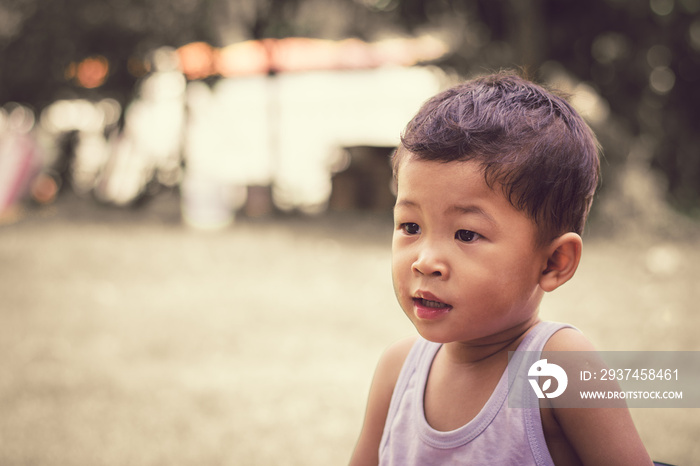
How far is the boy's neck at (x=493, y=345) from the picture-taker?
1.35m

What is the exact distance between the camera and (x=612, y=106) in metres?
9.22

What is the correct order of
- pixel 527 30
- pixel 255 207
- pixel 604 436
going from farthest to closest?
pixel 255 207
pixel 527 30
pixel 604 436

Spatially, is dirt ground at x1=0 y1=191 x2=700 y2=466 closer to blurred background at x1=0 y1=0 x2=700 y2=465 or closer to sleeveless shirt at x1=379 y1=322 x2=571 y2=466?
blurred background at x1=0 y1=0 x2=700 y2=465

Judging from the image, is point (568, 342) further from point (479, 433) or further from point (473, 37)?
point (473, 37)

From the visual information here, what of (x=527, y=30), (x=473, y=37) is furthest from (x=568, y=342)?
(x=473, y=37)

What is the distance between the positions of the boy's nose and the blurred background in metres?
0.80

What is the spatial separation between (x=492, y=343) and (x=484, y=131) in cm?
42

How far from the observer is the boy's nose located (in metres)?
1.23

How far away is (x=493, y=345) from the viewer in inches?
54.0

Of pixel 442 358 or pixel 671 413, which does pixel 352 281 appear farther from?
pixel 442 358

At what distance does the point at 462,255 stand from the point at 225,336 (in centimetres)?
353

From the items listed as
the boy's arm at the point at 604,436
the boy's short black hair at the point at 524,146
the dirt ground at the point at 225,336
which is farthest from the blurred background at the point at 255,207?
the boy's arm at the point at 604,436

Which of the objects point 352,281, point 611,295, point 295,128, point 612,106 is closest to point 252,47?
point 295,128

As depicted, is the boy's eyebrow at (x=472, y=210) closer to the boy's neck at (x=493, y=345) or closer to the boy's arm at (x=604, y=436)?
the boy's neck at (x=493, y=345)
